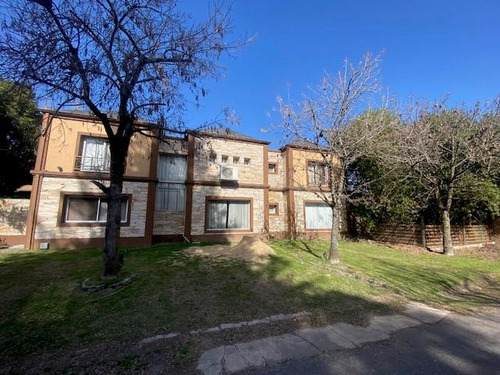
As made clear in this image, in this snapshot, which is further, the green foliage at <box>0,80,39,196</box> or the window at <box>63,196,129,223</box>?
the green foliage at <box>0,80,39,196</box>

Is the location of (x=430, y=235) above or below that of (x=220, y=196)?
below

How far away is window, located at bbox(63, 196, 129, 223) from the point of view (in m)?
12.4

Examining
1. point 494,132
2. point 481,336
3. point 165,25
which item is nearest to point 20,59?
point 165,25

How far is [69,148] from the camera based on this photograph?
1266cm

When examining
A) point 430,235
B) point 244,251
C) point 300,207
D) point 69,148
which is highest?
point 69,148

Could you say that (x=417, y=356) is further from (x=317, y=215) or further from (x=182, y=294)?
(x=317, y=215)

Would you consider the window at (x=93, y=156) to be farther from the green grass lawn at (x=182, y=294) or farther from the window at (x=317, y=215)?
A: the window at (x=317, y=215)

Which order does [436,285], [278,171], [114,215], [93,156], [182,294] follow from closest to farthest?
[182,294], [114,215], [436,285], [93,156], [278,171]

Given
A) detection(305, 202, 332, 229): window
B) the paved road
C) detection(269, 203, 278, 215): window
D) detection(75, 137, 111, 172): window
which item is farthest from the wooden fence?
detection(75, 137, 111, 172): window

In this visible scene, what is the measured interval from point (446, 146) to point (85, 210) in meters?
19.7

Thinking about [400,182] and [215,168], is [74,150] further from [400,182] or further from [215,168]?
[400,182]

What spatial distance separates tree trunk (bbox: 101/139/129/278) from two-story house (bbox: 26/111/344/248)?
2.30m

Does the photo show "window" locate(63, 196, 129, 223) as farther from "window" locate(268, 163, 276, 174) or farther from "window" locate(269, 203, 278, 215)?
"window" locate(268, 163, 276, 174)

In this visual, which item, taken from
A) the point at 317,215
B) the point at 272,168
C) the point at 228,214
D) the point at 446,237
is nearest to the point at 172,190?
the point at 228,214
